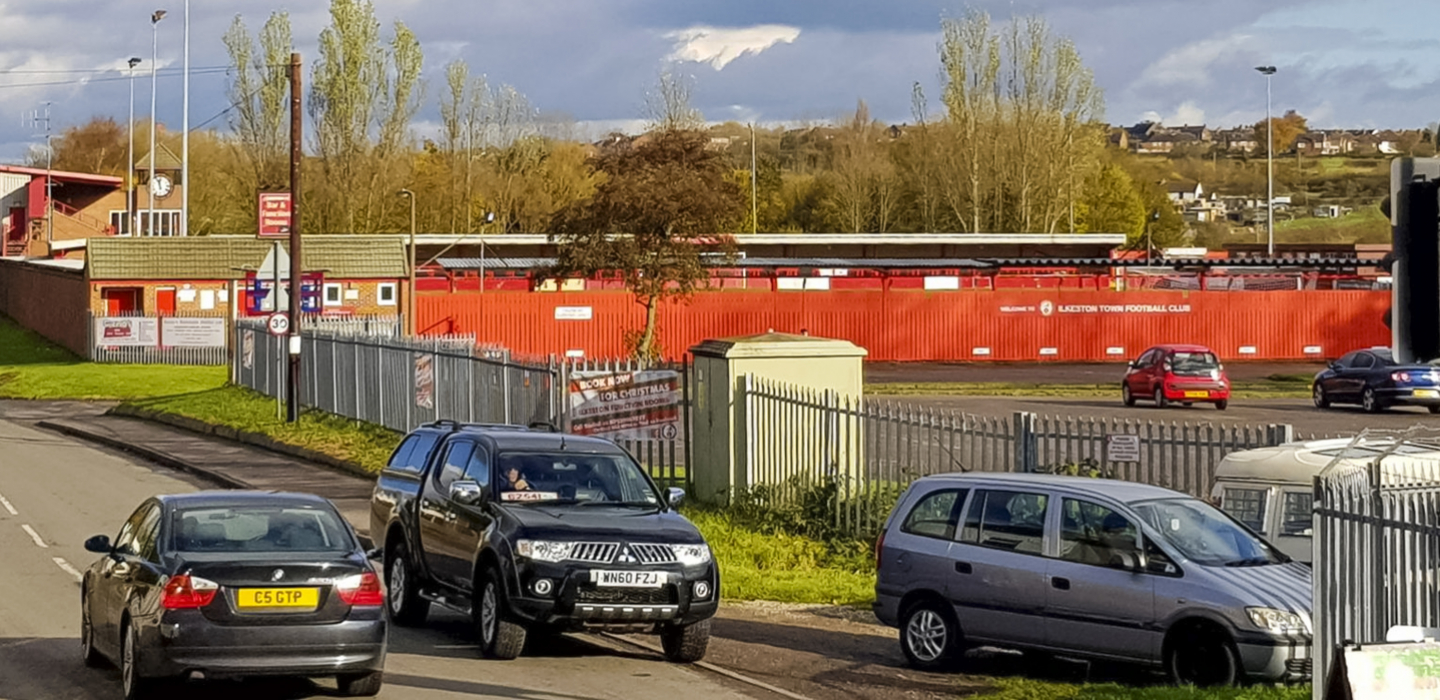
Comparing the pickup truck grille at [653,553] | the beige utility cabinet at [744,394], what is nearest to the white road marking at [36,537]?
the beige utility cabinet at [744,394]

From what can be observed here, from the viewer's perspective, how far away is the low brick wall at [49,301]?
60.3 metres

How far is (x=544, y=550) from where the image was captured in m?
13.0

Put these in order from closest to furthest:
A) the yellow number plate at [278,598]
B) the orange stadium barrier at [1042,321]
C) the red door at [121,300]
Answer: the yellow number plate at [278,598] < the red door at [121,300] < the orange stadium barrier at [1042,321]

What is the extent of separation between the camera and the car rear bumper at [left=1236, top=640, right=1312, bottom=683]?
444 inches

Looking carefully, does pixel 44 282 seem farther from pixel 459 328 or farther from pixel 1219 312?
pixel 1219 312

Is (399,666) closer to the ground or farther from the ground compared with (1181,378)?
closer to the ground

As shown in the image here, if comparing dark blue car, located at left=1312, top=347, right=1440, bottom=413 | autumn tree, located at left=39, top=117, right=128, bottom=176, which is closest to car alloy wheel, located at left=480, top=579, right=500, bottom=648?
dark blue car, located at left=1312, top=347, right=1440, bottom=413

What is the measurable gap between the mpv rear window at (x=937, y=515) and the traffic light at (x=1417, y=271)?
7240 mm

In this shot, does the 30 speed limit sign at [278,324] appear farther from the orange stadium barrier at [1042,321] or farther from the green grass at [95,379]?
the orange stadium barrier at [1042,321]

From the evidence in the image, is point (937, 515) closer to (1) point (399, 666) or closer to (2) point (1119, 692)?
(2) point (1119, 692)

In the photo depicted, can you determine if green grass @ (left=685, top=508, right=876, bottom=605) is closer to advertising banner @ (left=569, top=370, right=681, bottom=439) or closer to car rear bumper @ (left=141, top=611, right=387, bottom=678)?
advertising banner @ (left=569, top=370, right=681, bottom=439)

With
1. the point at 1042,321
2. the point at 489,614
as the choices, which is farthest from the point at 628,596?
the point at 1042,321

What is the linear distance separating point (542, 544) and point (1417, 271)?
8101 millimetres

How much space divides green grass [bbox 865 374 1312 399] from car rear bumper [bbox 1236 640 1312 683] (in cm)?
3512
